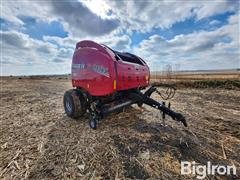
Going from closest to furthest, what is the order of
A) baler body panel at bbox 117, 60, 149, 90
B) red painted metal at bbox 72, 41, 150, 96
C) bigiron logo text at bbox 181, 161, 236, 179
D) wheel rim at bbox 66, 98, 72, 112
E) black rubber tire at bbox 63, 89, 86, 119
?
bigiron logo text at bbox 181, 161, 236, 179, red painted metal at bbox 72, 41, 150, 96, baler body panel at bbox 117, 60, 149, 90, black rubber tire at bbox 63, 89, 86, 119, wheel rim at bbox 66, 98, 72, 112

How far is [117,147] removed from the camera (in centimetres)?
352

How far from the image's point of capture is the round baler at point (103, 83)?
437 cm

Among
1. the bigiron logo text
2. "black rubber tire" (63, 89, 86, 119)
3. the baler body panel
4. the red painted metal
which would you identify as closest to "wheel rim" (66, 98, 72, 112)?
"black rubber tire" (63, 89, 86, 119)

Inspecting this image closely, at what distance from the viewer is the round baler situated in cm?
437

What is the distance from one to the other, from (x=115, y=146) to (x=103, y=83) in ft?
5.61

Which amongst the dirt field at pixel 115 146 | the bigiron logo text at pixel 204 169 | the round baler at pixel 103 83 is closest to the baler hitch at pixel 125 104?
the round baler at pixel 103 83

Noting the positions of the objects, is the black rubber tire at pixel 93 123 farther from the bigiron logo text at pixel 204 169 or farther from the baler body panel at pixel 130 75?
the bigiron logo text at pixel 204 169

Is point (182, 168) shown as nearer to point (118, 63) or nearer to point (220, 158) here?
point (220, 158)

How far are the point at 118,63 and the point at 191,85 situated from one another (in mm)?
12378

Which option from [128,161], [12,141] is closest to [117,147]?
[128,161]

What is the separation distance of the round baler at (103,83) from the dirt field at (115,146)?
51 centimetres

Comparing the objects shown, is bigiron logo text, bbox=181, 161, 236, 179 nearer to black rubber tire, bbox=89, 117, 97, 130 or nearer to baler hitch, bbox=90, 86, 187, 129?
baler hitch, bbox=90, 86, 187, 129

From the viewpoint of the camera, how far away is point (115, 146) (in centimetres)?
356

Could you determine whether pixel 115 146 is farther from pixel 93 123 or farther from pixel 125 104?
pixel 125 104
